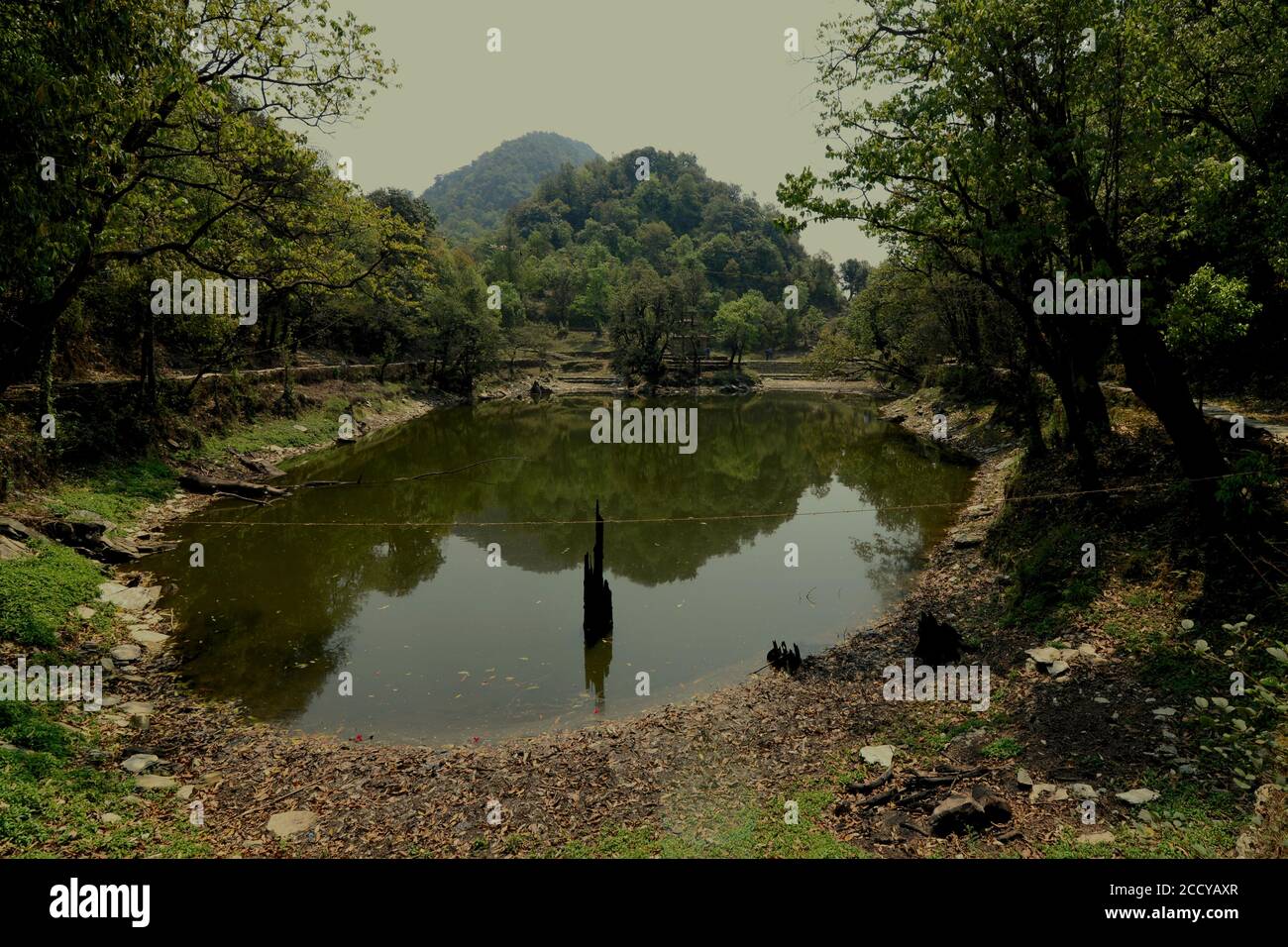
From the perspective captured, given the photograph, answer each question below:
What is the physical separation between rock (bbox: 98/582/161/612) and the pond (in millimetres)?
715

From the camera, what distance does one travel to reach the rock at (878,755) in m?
9.23

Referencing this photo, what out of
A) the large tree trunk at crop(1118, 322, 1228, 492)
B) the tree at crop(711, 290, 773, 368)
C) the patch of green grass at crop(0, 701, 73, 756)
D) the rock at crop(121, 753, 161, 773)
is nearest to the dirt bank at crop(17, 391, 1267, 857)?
the rock at crop(121, 753, 161, 773)

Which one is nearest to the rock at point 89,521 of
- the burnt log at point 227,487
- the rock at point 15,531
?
the rock at point 15,531

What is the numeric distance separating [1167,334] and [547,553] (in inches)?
704

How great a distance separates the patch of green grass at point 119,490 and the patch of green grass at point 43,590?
4.43m

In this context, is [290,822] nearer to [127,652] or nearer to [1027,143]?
[127,652]

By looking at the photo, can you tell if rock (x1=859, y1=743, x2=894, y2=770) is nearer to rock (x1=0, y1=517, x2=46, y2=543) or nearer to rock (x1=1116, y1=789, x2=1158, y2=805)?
rock (x1=1116, y1=789, x2=1158, y2=805)

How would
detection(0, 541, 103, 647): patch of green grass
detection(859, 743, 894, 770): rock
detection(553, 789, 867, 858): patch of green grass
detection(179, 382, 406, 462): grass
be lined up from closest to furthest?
detection(553, 789, 867, 858): patch of green grass
detection(859, 743, 894, 770): rock
detection(0, 541, 103, 647): patch of green grass
detection(179, 382, 406, 462): grass

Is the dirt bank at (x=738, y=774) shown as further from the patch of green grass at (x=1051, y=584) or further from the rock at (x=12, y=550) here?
the rock at (x=12, y=550)

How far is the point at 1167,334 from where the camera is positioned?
37.1 ft

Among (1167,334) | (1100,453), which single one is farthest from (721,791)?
(1100,453)

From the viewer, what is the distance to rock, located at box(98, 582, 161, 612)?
15.0 meters

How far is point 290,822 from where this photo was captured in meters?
8.45

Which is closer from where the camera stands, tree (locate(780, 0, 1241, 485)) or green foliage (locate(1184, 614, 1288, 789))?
green foliage (locate(1184, 614, 1288, 789))
